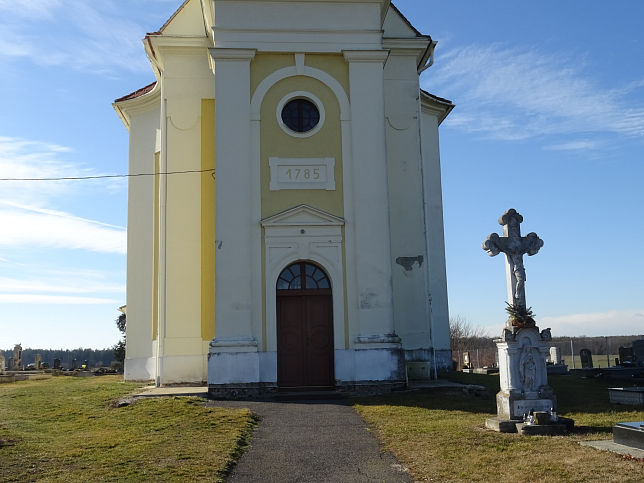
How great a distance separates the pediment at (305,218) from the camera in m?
17.5

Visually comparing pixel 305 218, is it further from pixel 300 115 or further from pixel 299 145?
pixel 300 115

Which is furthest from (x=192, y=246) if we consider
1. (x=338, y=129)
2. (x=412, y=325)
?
(x=412, y=325)

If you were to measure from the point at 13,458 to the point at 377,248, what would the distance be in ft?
34.1

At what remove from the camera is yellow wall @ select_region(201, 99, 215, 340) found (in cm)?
1948

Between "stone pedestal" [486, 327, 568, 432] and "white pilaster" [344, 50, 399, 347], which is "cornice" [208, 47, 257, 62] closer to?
"white pilaster" [344, 50, 399, 347]

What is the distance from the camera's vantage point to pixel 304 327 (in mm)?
17594

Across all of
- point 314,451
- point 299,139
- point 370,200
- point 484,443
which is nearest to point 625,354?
point 370,200

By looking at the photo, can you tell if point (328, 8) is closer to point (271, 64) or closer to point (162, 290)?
point (271, 64)

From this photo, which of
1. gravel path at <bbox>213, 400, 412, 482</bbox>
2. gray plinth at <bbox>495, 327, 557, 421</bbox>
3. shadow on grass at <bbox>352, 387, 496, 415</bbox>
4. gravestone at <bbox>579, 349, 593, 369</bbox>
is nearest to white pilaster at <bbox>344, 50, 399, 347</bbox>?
shadow on grass at <bbox>352, 387, 496, 415</bbox>

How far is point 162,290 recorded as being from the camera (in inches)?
770

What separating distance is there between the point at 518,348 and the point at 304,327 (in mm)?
7430

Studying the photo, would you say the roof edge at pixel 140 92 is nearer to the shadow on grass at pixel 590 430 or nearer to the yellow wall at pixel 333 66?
the yellow wall at pixel 333 66

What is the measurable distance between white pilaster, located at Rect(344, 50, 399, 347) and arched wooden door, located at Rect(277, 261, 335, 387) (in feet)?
3.32

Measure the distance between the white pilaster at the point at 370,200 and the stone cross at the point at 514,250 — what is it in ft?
19.5
